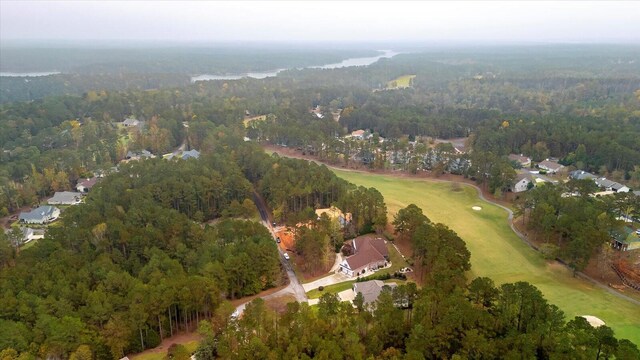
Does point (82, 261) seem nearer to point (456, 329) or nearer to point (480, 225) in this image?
point (456, 329)

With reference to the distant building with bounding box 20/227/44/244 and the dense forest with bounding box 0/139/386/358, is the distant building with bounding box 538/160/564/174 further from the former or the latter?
the distant building with bounding box 20/227/44/244

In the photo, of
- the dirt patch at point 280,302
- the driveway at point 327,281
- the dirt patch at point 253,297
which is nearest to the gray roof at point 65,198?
the dirt patch at point 253,297

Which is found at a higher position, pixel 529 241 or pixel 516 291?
pixel 516 291

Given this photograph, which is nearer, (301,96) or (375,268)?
(375,268)

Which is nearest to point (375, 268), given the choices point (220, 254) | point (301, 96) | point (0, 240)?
point (220, 254)

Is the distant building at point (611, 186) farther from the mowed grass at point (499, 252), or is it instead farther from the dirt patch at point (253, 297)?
the dirt patch at point (253, 297)

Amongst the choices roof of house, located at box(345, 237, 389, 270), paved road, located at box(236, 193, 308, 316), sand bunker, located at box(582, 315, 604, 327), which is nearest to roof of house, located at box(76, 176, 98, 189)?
paved road, located at box(236, 193, 308, 316)
